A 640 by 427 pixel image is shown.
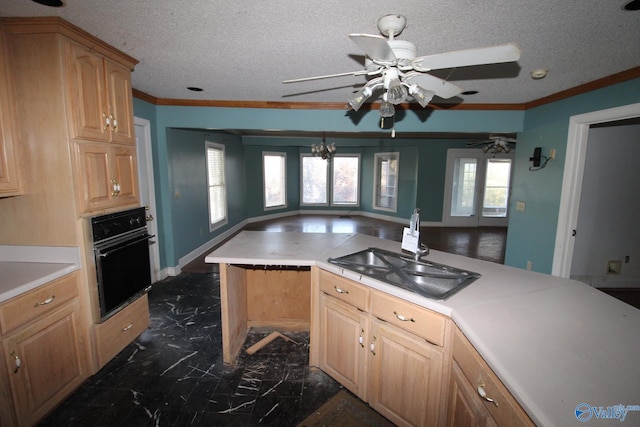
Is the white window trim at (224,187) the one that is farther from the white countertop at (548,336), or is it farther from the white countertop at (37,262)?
the white countertop at (548,336)

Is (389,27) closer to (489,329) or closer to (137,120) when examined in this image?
(489,329)

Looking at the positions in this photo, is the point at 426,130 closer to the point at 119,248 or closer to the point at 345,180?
the point at 119,248

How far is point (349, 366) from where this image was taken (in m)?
2.00

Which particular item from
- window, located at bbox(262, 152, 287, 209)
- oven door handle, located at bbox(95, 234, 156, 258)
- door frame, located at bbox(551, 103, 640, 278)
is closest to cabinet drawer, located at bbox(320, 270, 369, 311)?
oven door handle, located at bbox(95, 234, 156, 258)

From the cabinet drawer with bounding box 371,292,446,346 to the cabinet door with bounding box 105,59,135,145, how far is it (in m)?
2.25

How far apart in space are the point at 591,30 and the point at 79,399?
396 cm

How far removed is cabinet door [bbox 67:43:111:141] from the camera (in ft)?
6.19

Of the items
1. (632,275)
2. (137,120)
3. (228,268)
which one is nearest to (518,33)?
(228,268)

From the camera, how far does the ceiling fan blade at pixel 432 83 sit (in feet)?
5.37

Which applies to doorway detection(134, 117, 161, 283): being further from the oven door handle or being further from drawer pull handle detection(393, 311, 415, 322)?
drawer pull handle detection(393, 311, 415, 322)

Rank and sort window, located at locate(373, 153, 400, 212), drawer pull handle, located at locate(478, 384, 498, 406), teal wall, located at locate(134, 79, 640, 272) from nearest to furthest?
drawer pull handle, located at locate(478, 384, 498, 406)
teal wall, located at locate(134, 79, 640, 272)
window, located at locate(373, 153, 400, 212)

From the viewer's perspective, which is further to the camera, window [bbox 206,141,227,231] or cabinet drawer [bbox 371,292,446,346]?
window [bbox 206,141,227,231]

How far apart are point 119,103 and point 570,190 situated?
428 centimetres

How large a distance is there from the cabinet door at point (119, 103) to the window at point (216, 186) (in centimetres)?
312
